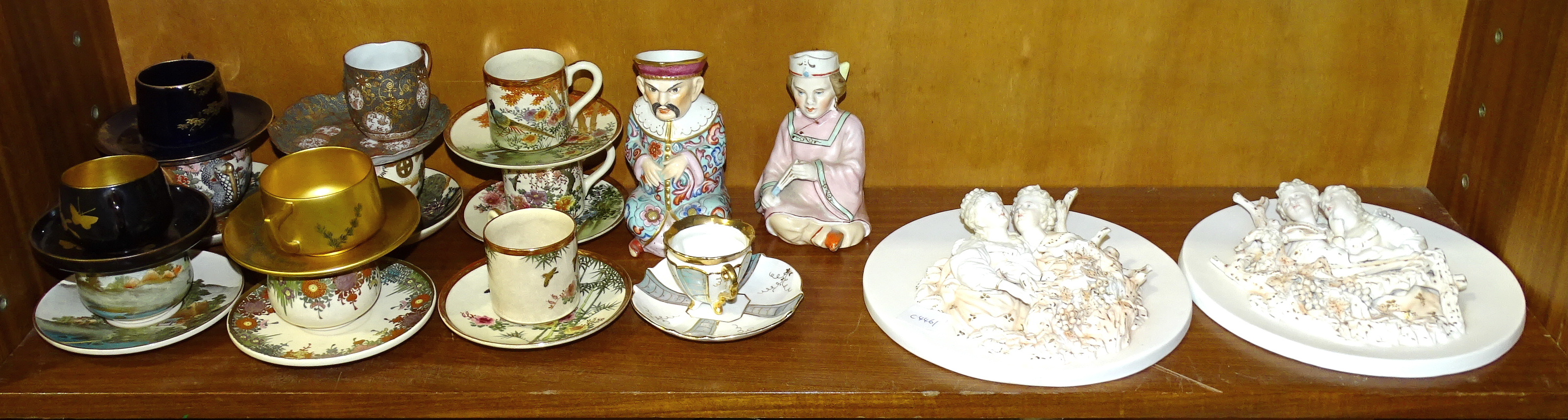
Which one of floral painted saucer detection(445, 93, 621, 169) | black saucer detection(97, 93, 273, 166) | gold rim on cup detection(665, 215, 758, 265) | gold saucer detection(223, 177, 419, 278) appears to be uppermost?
black saucer detection(97, 93, 273, 166)

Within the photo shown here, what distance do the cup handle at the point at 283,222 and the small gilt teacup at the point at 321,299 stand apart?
0.05m

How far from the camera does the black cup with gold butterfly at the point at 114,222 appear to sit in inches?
38.8

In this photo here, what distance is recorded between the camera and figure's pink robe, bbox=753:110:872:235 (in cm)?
123

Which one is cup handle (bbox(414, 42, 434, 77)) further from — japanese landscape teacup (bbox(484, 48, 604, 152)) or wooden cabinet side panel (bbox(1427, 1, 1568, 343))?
wooden cabinet side panel (bbox(1427, 1, 1568, 343))

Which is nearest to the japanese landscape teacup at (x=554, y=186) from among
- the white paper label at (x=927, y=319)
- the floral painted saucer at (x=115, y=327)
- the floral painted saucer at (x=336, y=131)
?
the floral painted saucer at (x=336, y=131)

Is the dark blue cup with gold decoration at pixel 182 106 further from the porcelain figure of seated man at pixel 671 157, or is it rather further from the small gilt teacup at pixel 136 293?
the porcelain figure of seated man at pixel 671 157

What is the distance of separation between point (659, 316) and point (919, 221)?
35 cm

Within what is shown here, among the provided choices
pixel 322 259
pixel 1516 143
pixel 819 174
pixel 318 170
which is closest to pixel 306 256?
pixel 322 259

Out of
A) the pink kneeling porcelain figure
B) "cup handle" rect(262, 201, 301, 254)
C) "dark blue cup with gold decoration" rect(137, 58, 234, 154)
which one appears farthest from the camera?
the pink kneeling porcelain figure

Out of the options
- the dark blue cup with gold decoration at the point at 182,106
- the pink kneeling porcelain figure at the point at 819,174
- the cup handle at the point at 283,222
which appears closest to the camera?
the cup handle at the point at 283,222

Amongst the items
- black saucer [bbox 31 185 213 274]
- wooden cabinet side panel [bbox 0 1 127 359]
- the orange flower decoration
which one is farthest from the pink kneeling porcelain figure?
wooden cabinet side panel [bbox 0 1 127 359]

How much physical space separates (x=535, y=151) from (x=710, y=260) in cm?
28

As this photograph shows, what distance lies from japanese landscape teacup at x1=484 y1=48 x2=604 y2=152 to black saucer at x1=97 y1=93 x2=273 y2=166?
25cm

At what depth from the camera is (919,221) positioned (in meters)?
1.27
